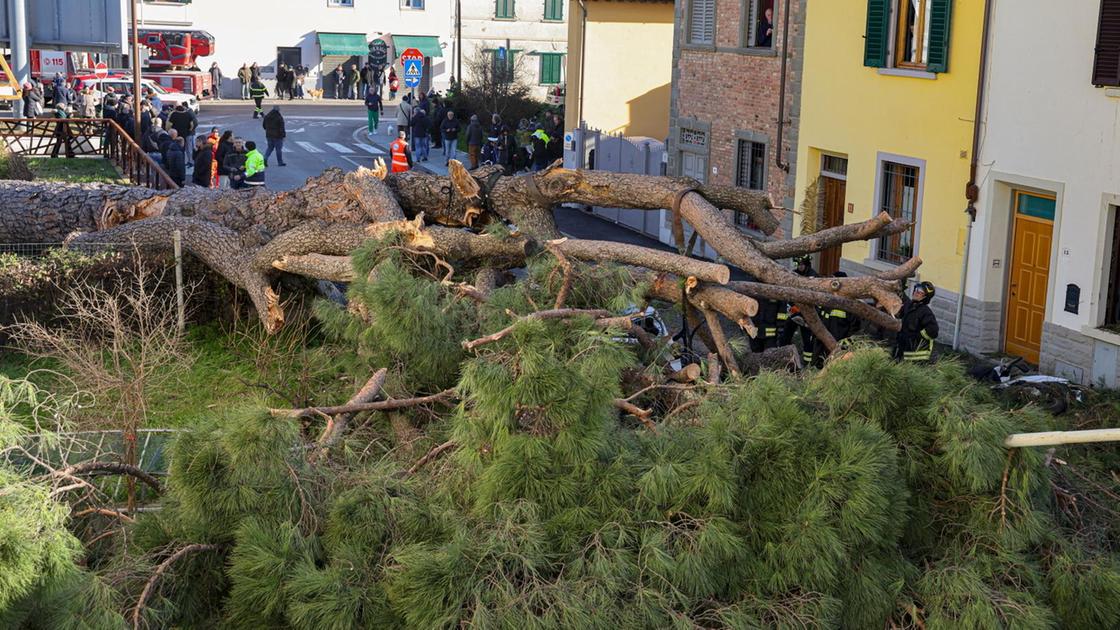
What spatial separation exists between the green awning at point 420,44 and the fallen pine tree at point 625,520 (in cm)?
5267

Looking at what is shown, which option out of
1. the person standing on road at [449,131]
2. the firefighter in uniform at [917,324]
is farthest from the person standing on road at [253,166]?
the firefighter in uniform at [917,324]

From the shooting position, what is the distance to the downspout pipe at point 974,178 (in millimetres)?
→ 15914

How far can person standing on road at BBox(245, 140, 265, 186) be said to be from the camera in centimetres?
2472

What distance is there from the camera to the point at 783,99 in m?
20.9

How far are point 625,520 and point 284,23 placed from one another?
175ft

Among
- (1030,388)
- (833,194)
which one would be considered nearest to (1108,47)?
(1030,388)

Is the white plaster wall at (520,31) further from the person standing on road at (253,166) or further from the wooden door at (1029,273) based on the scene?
the wooden door at (1029,273)

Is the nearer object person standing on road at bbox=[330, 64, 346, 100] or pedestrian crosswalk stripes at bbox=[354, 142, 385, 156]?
pedestrian crosswalk stripes at bbox=[354, 142, 385, 156]

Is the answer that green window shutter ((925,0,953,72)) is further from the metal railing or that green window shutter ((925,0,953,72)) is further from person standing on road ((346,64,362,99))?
person standing on road ((346,64,362,99))

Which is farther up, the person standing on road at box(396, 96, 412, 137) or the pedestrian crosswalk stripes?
the person standing on road at box(396, 96, 412, 137)

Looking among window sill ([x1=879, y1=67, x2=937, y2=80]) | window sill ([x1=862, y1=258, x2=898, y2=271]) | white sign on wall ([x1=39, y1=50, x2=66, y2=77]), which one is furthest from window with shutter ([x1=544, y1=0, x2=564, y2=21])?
window sill ([x1=862, y1=258, x2=898, y2=271])

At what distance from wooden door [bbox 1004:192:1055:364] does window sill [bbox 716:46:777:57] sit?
6.39 metres

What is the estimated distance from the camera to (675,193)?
37.6 feet

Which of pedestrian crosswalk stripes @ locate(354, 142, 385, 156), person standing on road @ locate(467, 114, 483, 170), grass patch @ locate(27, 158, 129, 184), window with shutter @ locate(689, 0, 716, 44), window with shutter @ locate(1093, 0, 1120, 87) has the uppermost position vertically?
window with shutter @ locate(689, 0, 716, 44)
